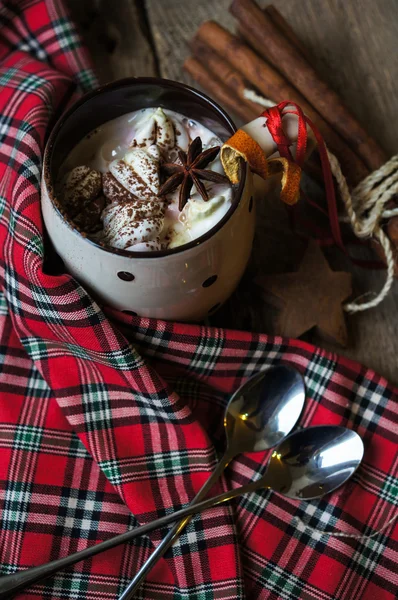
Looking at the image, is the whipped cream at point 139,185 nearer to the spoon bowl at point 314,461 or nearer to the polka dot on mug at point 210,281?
the polka dot on mug at point 210,281

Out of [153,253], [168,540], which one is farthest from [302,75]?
[168,540]

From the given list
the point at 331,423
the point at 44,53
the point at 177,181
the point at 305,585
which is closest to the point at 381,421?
the point at 331,423

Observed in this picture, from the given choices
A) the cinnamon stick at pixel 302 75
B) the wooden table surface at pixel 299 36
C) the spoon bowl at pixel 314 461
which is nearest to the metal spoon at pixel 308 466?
the spoon bowl at pixel 314 461

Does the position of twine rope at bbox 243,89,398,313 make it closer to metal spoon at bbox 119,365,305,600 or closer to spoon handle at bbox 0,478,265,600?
metal spoon at bbox 119,365,305,600

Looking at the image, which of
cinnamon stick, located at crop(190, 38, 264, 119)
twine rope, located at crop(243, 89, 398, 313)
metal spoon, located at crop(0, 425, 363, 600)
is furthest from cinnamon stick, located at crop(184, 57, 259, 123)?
metal spoon, located at crop(0, 425, 363, 600)

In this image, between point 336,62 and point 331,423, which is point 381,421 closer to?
point 331,423

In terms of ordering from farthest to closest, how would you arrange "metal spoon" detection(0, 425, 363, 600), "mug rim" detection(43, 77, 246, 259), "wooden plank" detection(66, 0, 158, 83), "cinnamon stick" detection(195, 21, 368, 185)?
"wooden plank" detection(66, 0, 158, 83) → "cinnamon stick" detection(195, 21, 368, 185) → "metal spoon" detection(0, 425, 363, 600) → "mug rim" detection(43, 77, 246, 259)

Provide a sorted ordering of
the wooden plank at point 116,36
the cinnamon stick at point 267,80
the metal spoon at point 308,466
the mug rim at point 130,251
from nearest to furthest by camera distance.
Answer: the mug rim at point 130,251 < the metal spoon at point 308,466 < the cinnamon stick at point 267,80 < the wooden plank at point 116,36

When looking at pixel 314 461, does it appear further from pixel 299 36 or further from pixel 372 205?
pixel 299 36
